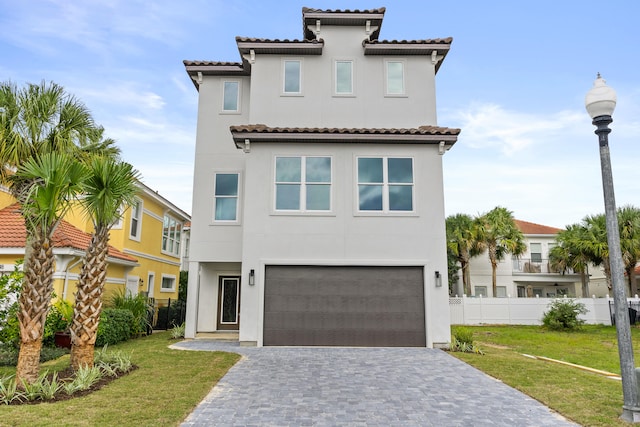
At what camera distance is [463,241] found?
28.5 m

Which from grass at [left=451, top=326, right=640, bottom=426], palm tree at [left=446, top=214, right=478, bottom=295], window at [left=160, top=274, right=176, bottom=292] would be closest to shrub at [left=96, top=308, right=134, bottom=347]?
window at [left=160, top=274, right=176, bottom=292]

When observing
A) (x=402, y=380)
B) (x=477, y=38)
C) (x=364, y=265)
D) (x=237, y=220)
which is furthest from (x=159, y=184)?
(x=402, y=380)

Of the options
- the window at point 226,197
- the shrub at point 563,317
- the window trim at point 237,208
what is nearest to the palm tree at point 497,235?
the shrub at point 563,317

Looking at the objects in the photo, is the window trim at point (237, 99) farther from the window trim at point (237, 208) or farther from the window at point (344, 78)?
the window at point (344, 78)

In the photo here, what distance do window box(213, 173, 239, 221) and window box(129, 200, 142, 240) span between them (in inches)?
215

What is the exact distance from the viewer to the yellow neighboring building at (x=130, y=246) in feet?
43.3

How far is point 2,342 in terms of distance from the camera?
1068 centimetres

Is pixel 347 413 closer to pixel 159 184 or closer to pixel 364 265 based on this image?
pixel 364 265

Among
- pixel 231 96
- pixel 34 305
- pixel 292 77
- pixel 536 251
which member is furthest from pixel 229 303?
pixel 536 251

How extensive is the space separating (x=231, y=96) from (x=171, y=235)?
1056 centimetres

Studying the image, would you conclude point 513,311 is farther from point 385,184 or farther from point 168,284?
point 168,284

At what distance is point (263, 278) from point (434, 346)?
5.60 metres

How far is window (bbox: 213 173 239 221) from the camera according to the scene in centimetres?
1480

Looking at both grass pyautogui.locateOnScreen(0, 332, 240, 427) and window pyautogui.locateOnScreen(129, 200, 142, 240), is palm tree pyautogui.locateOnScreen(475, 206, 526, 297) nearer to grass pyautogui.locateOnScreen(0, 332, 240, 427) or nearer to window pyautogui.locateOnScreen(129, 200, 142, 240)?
window pyautogui.locateOnScreen(129, 200, 142, 240)
